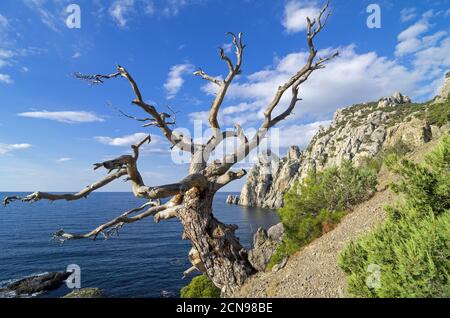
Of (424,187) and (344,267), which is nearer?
(344,267)

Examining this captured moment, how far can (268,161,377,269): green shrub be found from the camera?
15.7 metres

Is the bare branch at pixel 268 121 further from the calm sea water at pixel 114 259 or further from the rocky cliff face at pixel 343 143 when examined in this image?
the rocky cliff face at pixel 343 143

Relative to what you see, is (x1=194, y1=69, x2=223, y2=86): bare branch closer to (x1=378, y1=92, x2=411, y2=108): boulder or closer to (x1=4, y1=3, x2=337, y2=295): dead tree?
(x1=4, y1=3, x2=337, y2=295): dead tree

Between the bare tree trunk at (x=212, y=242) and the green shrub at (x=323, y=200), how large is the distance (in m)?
6.30

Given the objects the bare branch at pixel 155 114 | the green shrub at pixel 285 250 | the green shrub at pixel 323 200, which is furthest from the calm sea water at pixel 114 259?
the bare branch at pixel 155 114

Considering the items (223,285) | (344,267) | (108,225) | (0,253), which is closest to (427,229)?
(344,267)

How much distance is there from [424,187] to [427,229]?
2.42 metres

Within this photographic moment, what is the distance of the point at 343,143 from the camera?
285 feet

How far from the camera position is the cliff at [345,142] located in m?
63.1

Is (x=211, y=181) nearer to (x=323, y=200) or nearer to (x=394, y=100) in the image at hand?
(x=323, y=200)

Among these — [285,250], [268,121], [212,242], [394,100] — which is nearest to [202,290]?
[285,250]

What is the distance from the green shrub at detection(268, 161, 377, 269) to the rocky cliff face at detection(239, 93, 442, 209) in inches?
1003
